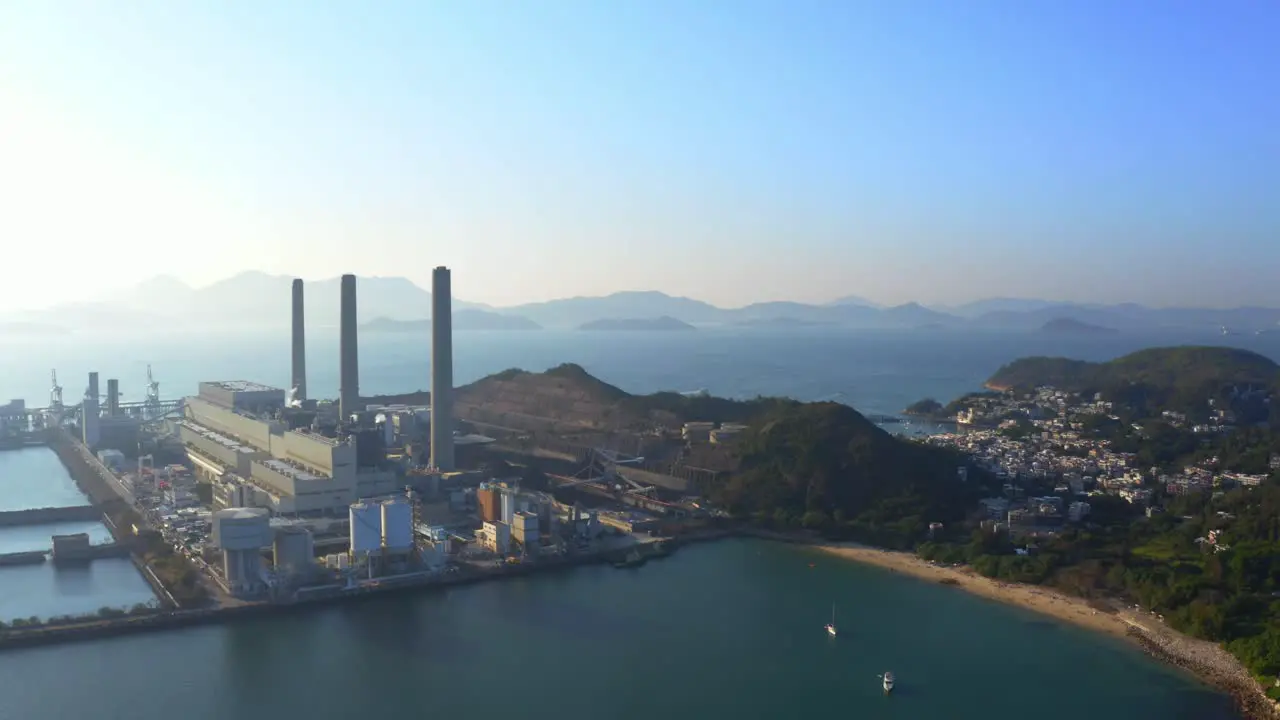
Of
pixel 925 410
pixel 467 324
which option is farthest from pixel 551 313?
pixel 925 410

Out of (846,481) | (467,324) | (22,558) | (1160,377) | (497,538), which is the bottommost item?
(22,558)

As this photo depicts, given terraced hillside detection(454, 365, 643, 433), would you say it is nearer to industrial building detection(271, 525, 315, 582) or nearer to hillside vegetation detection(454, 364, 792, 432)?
hillside vegetation detection(454, 364, 792, 432)

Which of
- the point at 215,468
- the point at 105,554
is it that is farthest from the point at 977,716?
the point at 215,468

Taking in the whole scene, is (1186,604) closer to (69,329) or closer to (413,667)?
(413,667)

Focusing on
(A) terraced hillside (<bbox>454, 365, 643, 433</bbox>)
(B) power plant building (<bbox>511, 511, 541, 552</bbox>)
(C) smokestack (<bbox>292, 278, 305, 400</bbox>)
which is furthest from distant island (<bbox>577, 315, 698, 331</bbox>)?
(B) power plant building (<bbox>511, 511, 541, 552</bbox>)

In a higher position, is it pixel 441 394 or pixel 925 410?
pixel 441 394

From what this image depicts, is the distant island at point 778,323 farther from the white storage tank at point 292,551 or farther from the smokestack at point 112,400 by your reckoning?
the white storage tank at point 292,551

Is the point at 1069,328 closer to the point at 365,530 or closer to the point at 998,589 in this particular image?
the point at 998,589

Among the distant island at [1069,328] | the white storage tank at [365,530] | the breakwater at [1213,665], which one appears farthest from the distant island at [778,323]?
the breakwater at [1213,665]

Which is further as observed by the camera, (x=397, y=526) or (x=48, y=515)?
(x=48, y=515)
